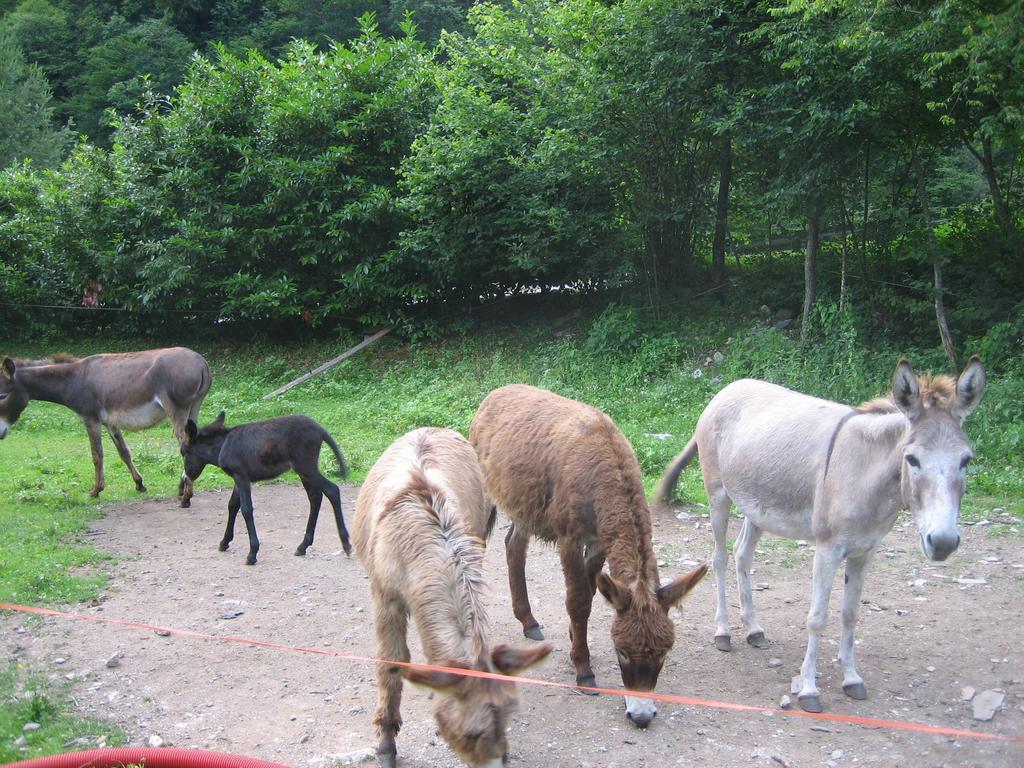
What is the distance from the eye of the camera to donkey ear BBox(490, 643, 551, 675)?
330 cm

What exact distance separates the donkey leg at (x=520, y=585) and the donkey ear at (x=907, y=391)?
250 centimetres

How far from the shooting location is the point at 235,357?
57.0ft

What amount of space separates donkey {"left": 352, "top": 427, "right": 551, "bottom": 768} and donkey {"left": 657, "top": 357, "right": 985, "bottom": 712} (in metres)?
1.85

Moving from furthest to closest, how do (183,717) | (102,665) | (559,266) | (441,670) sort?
(559,266) → (102,665) → (183,717) → (441,670)

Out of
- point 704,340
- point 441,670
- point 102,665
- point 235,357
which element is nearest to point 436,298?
point 235,357

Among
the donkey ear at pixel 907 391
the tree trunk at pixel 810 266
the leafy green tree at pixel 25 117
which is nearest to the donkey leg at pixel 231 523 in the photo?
the donkey ear at pixel 907 391

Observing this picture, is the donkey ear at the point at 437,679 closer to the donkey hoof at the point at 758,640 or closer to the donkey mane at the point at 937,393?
the donkey mane at the point at 937,393

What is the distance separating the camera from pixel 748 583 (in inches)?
218

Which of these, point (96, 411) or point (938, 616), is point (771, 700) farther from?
point (96, 411)

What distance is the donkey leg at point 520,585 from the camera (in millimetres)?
5598

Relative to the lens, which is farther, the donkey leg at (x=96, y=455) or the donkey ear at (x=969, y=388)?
the donkey leg at (x=96, y=455)

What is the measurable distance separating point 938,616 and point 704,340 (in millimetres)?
7677

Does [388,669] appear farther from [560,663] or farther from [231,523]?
[231,523]

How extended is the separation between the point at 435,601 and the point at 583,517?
4.73ft
